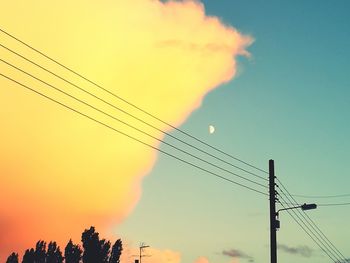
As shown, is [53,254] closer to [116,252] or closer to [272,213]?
[116,252]

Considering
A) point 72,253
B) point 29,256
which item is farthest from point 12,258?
point 72,253

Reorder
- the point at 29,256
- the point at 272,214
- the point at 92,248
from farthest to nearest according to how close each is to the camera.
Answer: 1. the point at 29,256
2. the point at 92,248
3. the point at 272,214

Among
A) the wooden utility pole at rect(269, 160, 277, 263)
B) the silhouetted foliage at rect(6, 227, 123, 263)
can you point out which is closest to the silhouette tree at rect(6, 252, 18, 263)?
the silhouetted foliage at rect(6, 227, 123, 263)

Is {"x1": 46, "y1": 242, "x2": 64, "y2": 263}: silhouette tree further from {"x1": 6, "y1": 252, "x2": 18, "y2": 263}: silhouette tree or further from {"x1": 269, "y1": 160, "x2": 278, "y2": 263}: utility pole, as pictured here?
{"x1": 269, "y1": 160, "x2": 278, "y2": 263}: utility pole

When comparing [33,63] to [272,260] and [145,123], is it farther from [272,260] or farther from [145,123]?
[272,260]

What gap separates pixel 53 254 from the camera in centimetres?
7962

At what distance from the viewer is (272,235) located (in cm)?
2272

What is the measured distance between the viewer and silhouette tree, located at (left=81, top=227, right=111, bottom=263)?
70375 millimetres

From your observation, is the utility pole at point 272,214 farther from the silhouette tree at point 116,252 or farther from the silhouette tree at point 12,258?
the silhouette tree at point 12,258

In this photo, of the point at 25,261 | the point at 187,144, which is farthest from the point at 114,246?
the point at 187,144

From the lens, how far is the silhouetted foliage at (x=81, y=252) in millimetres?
70812

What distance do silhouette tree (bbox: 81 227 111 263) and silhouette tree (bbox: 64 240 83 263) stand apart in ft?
13.0

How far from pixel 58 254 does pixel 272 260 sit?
209 feet

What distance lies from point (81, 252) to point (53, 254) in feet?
26.2
